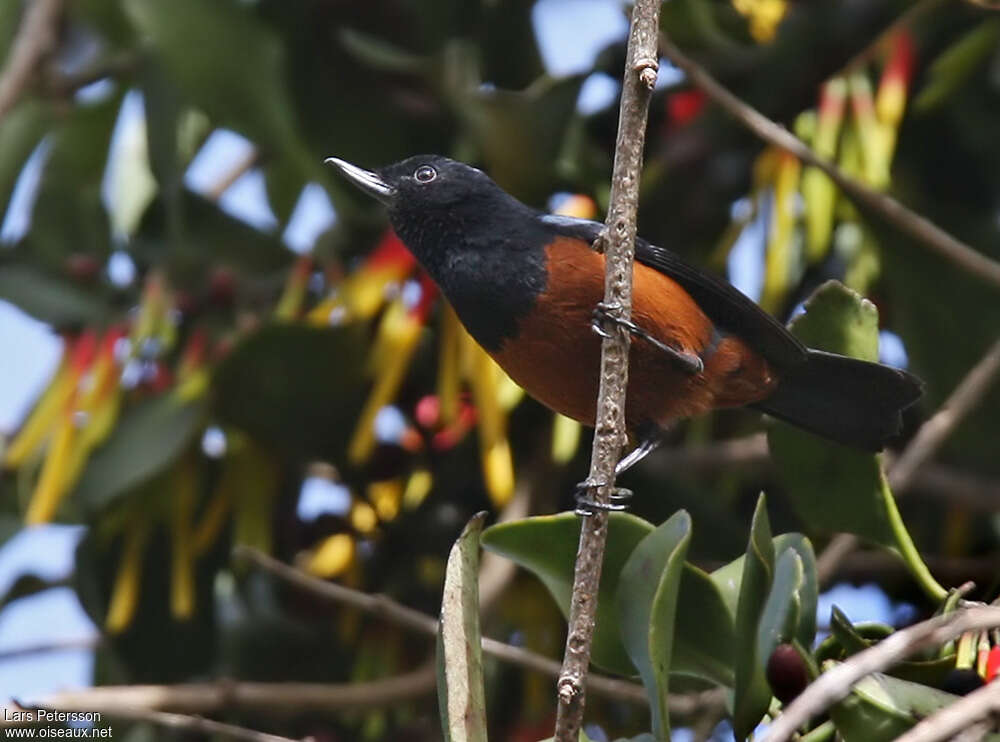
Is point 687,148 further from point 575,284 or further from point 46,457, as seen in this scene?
point 46,457

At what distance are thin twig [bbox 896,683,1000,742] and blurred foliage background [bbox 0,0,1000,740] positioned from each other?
1.71 meters

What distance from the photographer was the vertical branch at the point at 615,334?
169 cm

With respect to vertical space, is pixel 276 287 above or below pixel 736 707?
above

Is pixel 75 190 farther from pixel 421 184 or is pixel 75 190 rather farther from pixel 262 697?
pixel 262 697

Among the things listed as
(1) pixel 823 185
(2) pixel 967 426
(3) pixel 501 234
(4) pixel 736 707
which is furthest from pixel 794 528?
(4) pixel 736 707

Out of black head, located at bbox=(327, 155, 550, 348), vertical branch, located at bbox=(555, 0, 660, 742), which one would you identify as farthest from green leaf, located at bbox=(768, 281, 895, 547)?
black head, located at bbox=(327, 155, 550, 348)

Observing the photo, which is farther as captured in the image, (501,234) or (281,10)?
(281,10)

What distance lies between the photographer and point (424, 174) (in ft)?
8.98

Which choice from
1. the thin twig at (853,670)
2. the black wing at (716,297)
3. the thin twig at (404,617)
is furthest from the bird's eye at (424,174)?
the thin twig at (853,670)

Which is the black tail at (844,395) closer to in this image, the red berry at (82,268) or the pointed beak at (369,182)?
the pointed beak at (369,182)

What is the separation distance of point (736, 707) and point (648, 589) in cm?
17

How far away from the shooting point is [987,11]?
3.12m

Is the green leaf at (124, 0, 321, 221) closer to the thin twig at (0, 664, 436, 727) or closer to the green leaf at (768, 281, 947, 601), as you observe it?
the thin twig at (0, 664, 436, 727)

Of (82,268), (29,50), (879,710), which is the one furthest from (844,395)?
(29,50)
